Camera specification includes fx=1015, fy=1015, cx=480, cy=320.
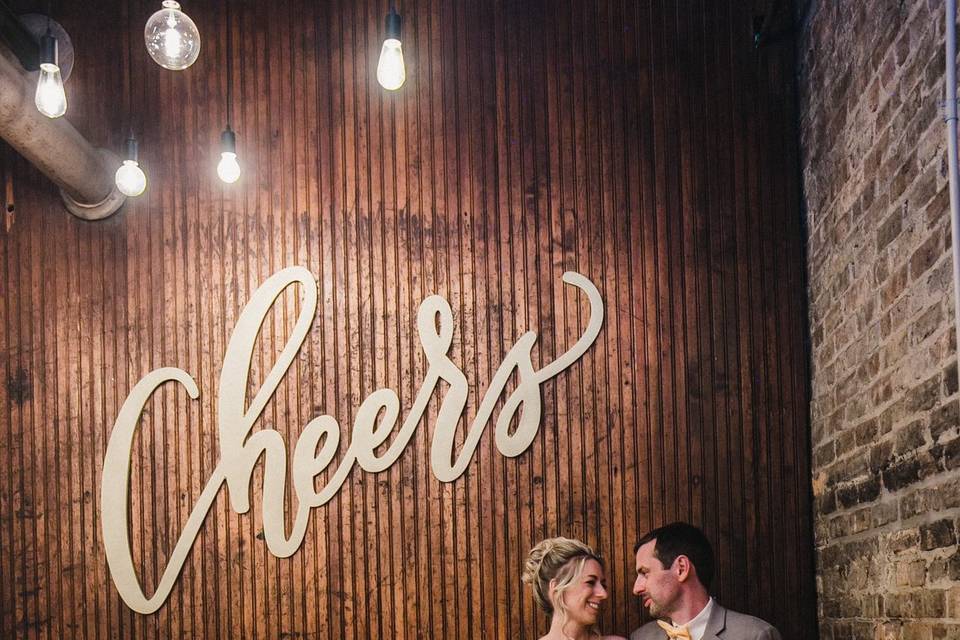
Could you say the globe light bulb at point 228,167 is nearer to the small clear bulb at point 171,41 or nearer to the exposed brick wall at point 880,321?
the small clear bulb at point 171,41

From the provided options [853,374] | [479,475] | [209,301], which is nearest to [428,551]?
[479,475]

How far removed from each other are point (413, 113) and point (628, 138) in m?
0.96

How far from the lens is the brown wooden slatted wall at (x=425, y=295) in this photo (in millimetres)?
4277

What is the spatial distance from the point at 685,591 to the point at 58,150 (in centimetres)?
301

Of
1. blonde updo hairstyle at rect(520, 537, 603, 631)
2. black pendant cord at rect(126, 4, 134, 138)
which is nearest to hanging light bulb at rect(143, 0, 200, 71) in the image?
black pendant cord at rect(126, 4, 134, 138)

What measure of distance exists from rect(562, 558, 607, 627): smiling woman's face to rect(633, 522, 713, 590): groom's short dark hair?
0.28 meters

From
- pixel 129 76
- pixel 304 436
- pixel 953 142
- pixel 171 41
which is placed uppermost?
pixel 129 76

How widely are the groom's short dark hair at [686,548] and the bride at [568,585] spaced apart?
30cm

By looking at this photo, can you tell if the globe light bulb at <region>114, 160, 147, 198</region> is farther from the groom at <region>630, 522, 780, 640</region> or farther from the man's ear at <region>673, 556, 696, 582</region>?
the man's ear at <region>673, 556, 696, 582</region>

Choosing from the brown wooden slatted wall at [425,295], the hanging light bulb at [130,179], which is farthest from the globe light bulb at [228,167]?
the brown wooden slatted wall at [425,295]

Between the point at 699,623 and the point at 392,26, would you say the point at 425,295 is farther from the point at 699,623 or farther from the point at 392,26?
the point at 699,623

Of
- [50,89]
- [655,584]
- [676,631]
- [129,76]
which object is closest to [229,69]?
[129,76]

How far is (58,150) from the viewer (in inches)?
161

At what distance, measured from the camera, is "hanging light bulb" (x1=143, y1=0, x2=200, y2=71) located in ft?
9.64
